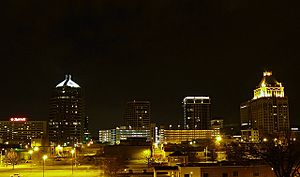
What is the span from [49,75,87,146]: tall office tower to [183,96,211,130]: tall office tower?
34644 millimetres

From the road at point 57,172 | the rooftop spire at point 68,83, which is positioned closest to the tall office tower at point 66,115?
the rooftop spire at point 68,83

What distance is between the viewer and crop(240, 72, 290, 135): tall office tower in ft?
305

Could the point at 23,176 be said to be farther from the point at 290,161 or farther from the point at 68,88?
the point at 68,88

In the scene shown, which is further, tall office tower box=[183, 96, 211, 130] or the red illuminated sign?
tall office tower box=[183, 96, 211, 130]

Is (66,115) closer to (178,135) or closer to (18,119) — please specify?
(18,119)

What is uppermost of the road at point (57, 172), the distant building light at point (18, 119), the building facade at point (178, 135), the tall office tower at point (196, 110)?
the tall office tower at point (196, 110)

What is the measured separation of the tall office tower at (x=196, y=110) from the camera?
13775 centimetres

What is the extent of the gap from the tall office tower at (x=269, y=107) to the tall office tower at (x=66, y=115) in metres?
42.8

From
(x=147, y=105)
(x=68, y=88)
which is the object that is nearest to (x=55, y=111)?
(x=68, y=88)

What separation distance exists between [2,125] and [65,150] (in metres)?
39.8

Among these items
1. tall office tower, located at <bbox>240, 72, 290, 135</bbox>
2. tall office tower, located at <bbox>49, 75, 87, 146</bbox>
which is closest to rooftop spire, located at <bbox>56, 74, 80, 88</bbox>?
tall office tower, located at <bbox>49, 75, 87, 146</bbox>

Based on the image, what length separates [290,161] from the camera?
1599cm

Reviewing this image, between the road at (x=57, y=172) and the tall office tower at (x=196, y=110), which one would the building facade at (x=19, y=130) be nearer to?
the tall office tower at (x=196, y=110)

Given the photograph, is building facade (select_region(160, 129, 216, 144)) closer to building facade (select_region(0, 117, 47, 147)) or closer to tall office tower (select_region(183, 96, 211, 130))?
tall office tower (select_region(183, 96, 211, 130))
